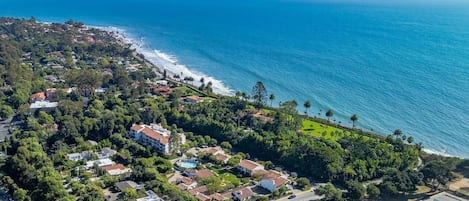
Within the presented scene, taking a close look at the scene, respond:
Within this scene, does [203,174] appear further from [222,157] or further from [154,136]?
[154,136]

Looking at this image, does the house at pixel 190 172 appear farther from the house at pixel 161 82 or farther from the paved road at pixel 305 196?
the house at pixel 161 82

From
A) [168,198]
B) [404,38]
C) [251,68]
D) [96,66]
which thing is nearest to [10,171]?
[168,198]

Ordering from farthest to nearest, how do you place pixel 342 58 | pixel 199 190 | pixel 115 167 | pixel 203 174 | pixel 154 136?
pixel 342 58 < pixel 154 136 < pixel 115 167 < pixel 203 174 < pixel 199 190

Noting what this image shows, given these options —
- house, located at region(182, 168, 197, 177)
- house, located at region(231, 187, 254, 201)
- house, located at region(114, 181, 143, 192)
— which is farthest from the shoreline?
house, located at region(114, 181, 143, 192)

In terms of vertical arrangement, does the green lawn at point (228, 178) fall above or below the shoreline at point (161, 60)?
below

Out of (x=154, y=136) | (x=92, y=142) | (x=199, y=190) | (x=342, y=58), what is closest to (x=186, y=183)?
(x=199, y=190)

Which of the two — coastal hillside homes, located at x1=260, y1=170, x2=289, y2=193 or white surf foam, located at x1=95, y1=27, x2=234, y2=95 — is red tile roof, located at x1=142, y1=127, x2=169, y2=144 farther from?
white surf foam, located at x1=95, y1=27, x2=234, y2=95

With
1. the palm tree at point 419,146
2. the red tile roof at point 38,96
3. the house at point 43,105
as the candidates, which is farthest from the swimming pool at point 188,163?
the red tile roof at point 38,96
